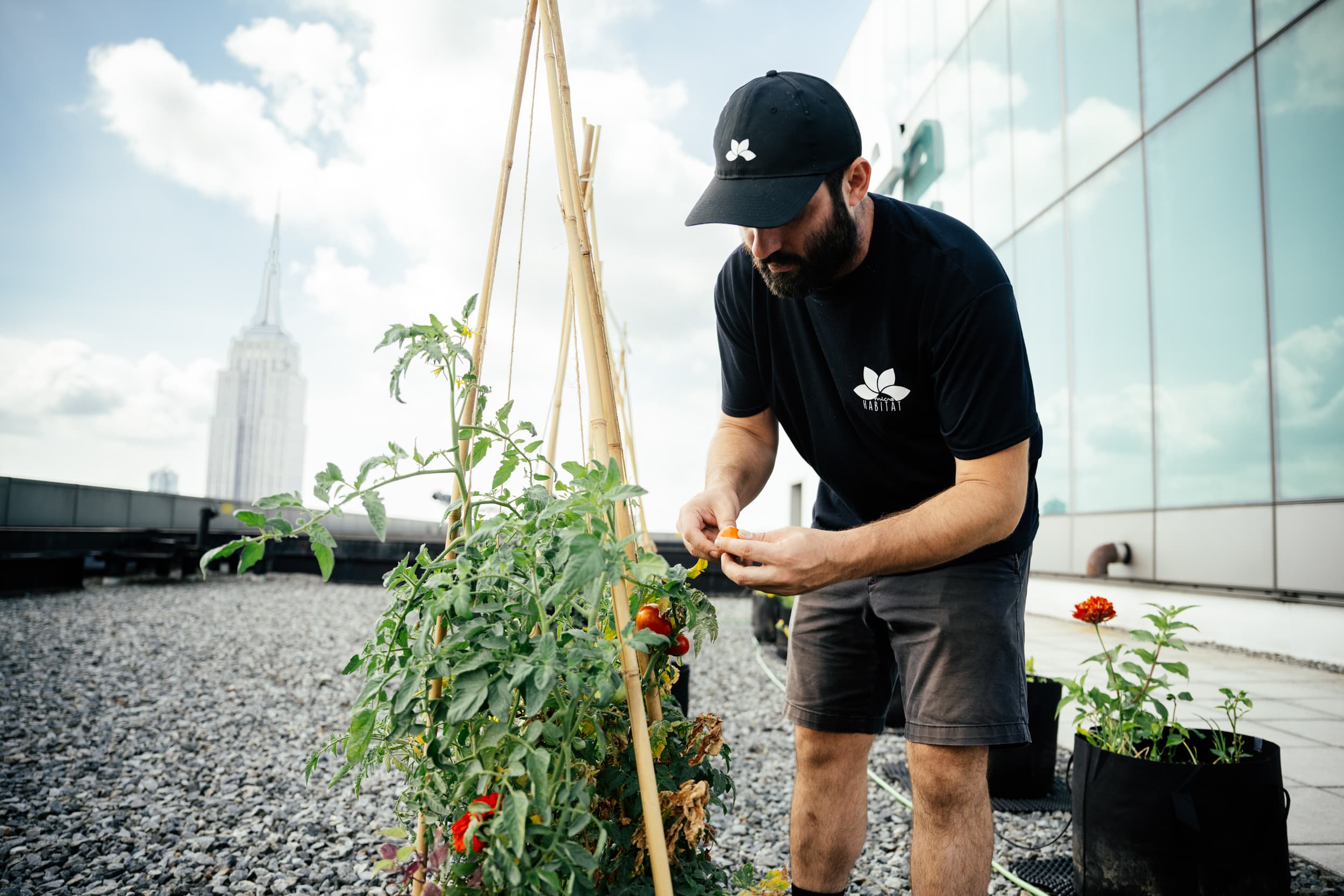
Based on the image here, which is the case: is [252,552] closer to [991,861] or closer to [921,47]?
[991,861]

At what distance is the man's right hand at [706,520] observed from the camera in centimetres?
118

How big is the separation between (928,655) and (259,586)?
8741 mm

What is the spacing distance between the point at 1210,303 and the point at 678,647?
5248 mm

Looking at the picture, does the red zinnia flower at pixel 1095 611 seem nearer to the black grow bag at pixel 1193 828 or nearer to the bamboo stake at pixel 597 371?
the black grow bag at pixel 1193 828

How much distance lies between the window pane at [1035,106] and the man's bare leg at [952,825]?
664 cm

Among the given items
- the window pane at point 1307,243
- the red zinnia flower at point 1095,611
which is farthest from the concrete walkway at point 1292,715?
the window pane at point 1307,243

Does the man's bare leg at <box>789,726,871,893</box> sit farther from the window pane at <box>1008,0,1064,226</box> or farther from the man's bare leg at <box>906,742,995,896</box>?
the window pane at <box>1008,0,1064,226</box>

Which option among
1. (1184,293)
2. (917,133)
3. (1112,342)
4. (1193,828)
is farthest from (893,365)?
(917,133)

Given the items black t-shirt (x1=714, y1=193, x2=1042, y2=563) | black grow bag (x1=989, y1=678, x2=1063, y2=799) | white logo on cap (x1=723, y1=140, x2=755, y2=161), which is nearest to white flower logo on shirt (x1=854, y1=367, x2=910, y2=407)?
black t-shirt (x1=714, y1=193, x2=1042, y2=563)

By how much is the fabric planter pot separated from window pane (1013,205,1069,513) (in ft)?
9.71

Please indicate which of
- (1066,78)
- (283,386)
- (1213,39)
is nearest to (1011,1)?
(1066,78)

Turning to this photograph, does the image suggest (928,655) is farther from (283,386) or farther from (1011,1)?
(283,386)

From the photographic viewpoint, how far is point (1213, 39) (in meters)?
4.89

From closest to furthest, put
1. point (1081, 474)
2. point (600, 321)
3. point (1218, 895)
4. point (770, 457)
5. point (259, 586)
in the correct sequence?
1. point (600, 321)
2. point (1218, 895)
3. point (770, 457)
4. point (1081, 474)
5. point (259, 586)
